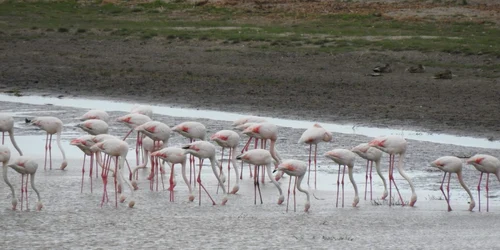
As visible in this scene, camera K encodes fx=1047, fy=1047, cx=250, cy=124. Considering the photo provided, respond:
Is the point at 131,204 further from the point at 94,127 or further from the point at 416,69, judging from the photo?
the point at 416,69

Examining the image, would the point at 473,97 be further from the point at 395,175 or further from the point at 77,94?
the point at 77,94

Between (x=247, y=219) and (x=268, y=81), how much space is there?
1209 cm

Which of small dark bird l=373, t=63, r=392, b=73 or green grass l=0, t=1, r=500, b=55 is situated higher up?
green grass l=0, t=1, r=500, b=55

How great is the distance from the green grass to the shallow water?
12538 millimetres

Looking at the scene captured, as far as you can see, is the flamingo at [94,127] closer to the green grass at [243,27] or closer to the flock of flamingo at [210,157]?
the flock of flamingo at [210,157]

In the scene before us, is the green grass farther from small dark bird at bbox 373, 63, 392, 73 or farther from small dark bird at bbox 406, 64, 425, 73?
small dark bird at bbox 373, 63, 392, 73

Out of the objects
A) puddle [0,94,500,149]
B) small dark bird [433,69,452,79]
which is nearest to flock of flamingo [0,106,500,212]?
puddle [0,94,500,149]

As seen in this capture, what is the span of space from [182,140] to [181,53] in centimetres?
1125

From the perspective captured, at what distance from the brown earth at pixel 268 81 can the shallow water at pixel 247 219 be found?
4.48m

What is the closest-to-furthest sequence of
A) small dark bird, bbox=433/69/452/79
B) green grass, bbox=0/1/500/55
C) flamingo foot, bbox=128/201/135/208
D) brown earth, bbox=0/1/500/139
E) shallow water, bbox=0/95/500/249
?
shallow water, bbox=0/95/500/249
flamingo foot, bbox=128/201/135/208
brown earth, bbox=0/1/500/139
small dark bird, bbox=433/69/452/79
green grass, bbox=0/1/500/55

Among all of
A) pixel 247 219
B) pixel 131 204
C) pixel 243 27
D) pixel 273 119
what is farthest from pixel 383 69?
pixel 247 219

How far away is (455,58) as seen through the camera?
2542 centimetres

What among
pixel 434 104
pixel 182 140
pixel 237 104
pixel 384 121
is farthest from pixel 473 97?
pixel 182 140

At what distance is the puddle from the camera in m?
17.2
